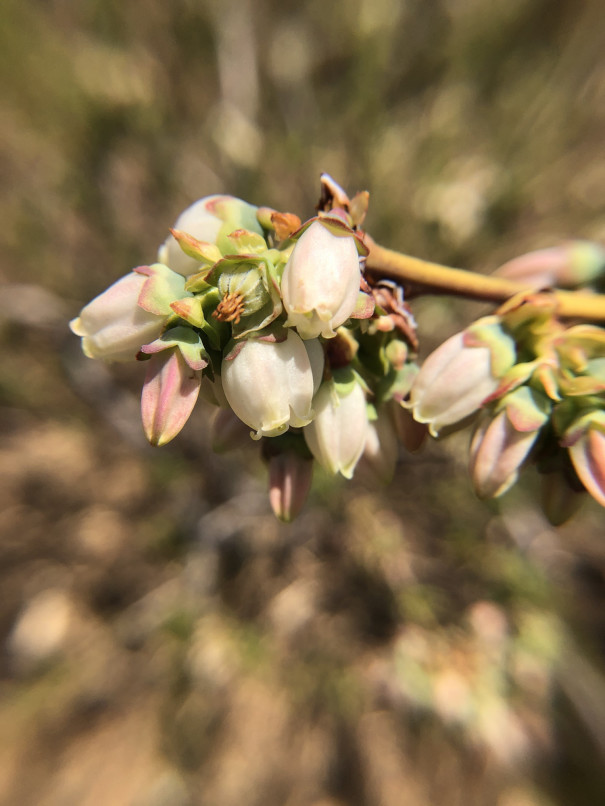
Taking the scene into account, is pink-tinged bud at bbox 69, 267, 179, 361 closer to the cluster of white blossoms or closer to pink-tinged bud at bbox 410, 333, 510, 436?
the cluster of white blossoms

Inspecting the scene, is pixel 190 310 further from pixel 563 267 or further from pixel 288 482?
pixel 563 267

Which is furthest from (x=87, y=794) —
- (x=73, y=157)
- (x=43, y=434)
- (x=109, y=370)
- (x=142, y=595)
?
(x=73, y=157)

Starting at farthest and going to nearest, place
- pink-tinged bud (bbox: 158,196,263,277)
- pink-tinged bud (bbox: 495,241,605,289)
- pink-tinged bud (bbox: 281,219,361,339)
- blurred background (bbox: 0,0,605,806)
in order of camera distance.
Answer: blurred background (bbox: 0,0,605,806) < pink-tinged bud (bbox: 495,241,605,289) < pink-tinged bud (bbox: 158,196,263,277) < pink-tinged bud (bbox: 281,219,361,339)

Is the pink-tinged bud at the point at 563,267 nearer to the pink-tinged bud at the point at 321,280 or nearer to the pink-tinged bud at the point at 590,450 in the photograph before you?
the pink-tinged bud at the point at 590,450

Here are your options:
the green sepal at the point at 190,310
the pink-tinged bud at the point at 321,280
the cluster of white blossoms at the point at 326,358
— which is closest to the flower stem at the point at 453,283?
the cluster of white blossoms at the point at 326,358

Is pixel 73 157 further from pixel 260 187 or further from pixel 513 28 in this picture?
pixel 513 28

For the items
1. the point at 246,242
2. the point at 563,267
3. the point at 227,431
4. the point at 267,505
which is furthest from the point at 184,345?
the point at 267,505

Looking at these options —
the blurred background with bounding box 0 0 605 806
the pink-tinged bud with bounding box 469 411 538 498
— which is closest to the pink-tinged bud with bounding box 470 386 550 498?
the pink-tinged bud with bounding box 469 411 538 498
